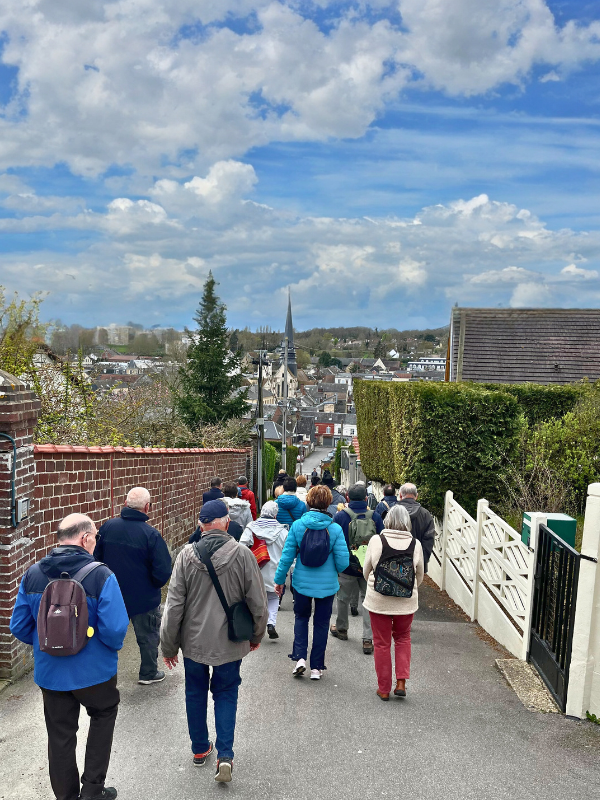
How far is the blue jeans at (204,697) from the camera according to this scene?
4277 millimetres

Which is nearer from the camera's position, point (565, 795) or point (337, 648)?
point (565, 795)

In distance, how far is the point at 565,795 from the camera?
418 cm

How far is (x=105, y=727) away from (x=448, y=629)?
5.27 meters

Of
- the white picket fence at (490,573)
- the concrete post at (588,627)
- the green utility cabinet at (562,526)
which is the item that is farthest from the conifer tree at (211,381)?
the concrete post at (588,627)

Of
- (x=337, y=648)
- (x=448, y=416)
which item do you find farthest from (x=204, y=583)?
(x=448, y=416)

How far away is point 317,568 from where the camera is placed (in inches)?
239

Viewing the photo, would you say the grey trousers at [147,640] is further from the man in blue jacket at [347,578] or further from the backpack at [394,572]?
the man in blue jacket at [347,578]

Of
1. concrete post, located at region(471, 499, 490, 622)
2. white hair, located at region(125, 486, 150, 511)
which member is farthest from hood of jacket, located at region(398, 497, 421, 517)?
white hair, located at region(125, 486, 150, 511)

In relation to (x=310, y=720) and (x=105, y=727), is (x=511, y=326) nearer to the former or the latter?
(x=310, y=720)

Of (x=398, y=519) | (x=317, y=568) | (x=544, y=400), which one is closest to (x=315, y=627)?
(x=317, y=568)

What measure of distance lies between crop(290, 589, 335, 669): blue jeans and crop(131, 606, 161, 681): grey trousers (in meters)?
1.27

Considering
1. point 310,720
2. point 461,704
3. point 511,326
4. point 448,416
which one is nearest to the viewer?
point 310,720

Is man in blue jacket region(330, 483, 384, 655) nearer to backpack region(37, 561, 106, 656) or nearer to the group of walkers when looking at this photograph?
the group of walkers

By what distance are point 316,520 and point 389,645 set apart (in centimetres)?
121
